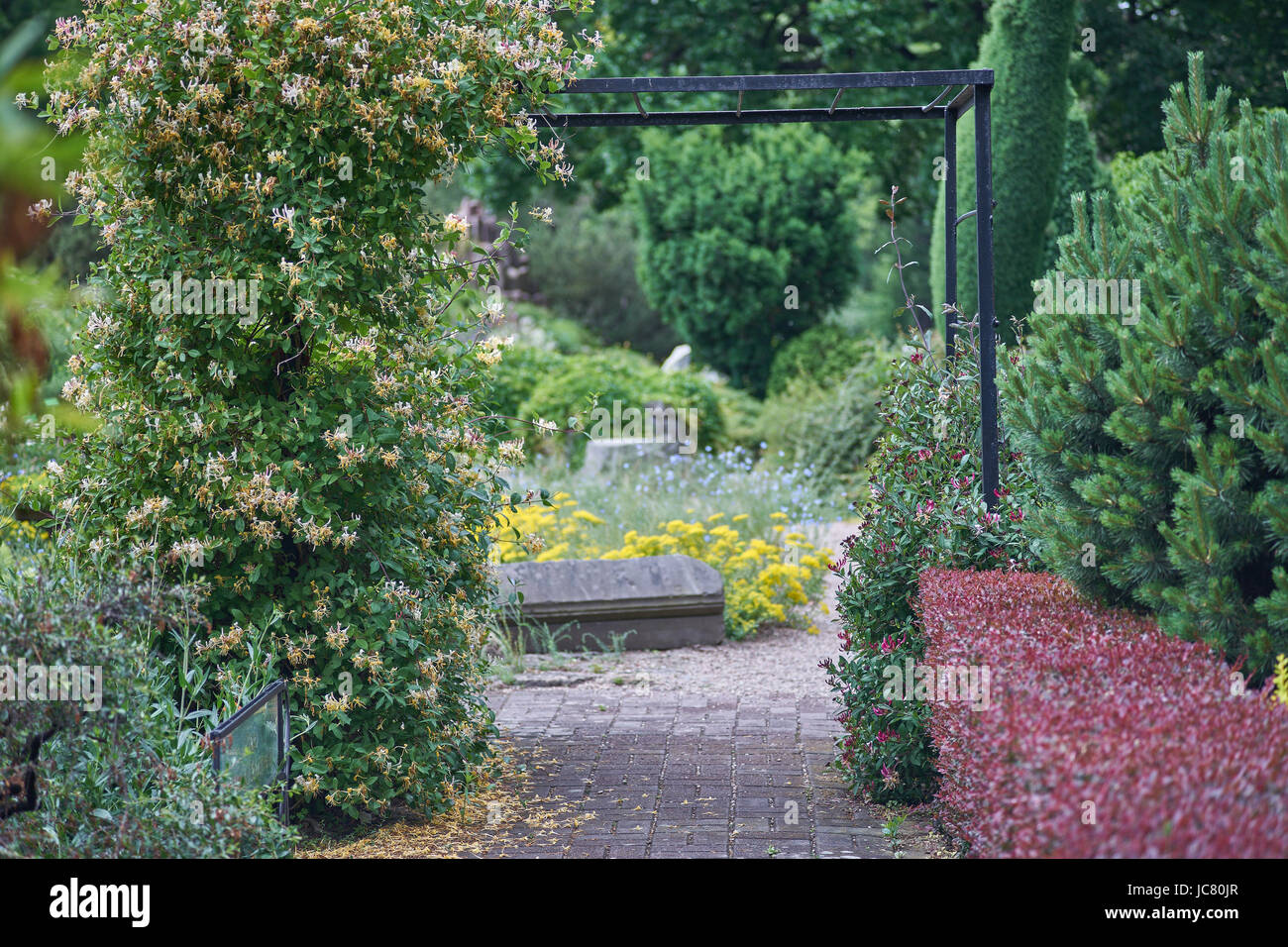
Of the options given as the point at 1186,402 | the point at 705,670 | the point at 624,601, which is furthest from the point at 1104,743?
the point at 624,601

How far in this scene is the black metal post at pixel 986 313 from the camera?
14.3 ft

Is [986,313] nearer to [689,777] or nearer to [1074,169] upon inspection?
[689,777]

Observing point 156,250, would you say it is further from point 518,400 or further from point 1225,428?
point 518,400

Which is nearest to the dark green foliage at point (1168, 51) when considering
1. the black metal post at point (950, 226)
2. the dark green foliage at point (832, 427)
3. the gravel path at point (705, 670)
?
the dark green foliage at point (832, 427)

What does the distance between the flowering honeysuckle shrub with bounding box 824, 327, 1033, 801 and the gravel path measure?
1.85m

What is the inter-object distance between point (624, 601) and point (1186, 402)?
4590 millimetres

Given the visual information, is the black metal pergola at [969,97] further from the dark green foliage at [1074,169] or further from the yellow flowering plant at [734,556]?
the dark green foliage at [1074,169]

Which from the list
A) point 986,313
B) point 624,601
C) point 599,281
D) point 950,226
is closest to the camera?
point 986,313

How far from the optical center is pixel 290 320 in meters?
3.88

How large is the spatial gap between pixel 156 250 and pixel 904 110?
3.38m

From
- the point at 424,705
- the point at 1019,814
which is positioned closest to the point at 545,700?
the point at 424,705

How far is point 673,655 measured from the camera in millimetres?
7211

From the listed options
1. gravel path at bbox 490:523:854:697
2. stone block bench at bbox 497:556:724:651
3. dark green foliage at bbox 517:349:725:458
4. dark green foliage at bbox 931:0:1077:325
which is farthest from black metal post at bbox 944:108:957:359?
dark green foliage at bbox 517:349:725:458
